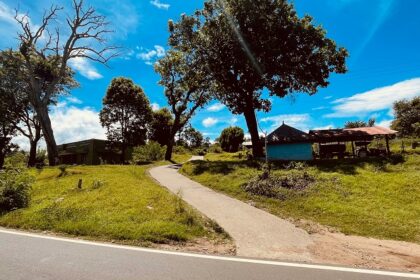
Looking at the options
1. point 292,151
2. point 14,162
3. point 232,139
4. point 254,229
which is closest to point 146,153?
point 292,151

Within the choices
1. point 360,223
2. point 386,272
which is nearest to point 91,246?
point 386,272

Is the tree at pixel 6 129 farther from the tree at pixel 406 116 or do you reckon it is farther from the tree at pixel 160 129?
the tree at pixel 406 116

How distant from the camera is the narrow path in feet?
23.7

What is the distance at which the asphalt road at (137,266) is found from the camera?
5471 mm

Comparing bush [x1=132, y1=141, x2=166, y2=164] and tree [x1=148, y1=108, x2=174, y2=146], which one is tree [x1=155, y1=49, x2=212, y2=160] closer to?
bush [x1=132, y1=141, x2=166, y2=164]

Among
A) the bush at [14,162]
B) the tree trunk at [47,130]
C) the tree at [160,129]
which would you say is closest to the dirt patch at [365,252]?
the bush at [14,162]

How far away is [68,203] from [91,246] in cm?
521

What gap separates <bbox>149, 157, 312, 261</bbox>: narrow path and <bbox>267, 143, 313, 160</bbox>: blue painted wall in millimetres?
17152

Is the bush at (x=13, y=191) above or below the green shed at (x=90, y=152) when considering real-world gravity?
below

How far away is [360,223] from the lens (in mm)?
10297

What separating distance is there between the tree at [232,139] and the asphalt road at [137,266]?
2595 inches

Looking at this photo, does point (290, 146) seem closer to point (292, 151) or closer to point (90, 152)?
point (292, 151)

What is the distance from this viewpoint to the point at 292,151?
98.4ft

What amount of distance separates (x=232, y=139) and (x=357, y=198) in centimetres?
6037
